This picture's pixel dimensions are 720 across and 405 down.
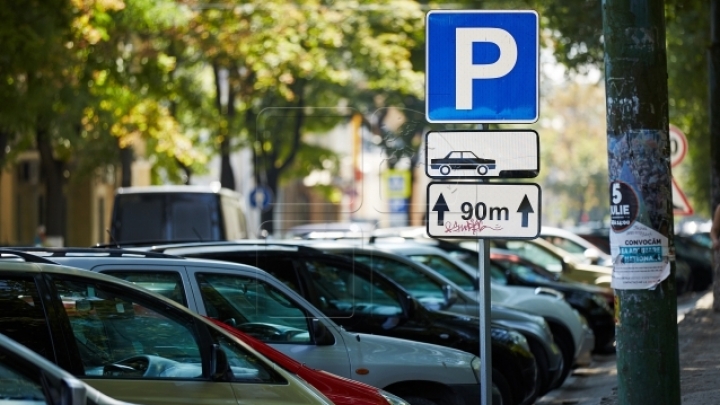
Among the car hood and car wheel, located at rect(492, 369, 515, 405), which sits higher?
the car hood

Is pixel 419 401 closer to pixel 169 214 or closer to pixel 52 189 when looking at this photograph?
pixel 169 214

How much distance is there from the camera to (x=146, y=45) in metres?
27.8

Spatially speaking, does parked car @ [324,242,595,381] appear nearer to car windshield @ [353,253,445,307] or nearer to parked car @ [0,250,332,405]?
car windshield @ [353,253,445,307]

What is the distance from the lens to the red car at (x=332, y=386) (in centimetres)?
693

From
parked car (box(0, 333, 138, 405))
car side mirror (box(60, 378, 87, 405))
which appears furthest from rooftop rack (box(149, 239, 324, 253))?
car side mirror (box(60, 378, 87, 405))

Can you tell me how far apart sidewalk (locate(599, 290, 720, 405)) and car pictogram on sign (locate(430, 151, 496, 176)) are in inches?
118

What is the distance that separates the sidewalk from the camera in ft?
32.7

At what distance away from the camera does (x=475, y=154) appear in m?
7.61

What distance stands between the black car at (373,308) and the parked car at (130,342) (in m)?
4.15

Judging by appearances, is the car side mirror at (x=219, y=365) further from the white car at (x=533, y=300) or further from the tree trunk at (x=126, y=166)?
the tree trunk at (x=126, y=166)

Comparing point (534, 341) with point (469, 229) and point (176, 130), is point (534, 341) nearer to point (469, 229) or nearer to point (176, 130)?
point (469, 229)

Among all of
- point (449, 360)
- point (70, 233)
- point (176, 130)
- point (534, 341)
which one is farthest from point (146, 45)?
point (449, 360)

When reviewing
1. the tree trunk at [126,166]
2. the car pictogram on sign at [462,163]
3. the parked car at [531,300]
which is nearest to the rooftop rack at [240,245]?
the car pictogram on sign at [462,163]

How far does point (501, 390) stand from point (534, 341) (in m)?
1.86
